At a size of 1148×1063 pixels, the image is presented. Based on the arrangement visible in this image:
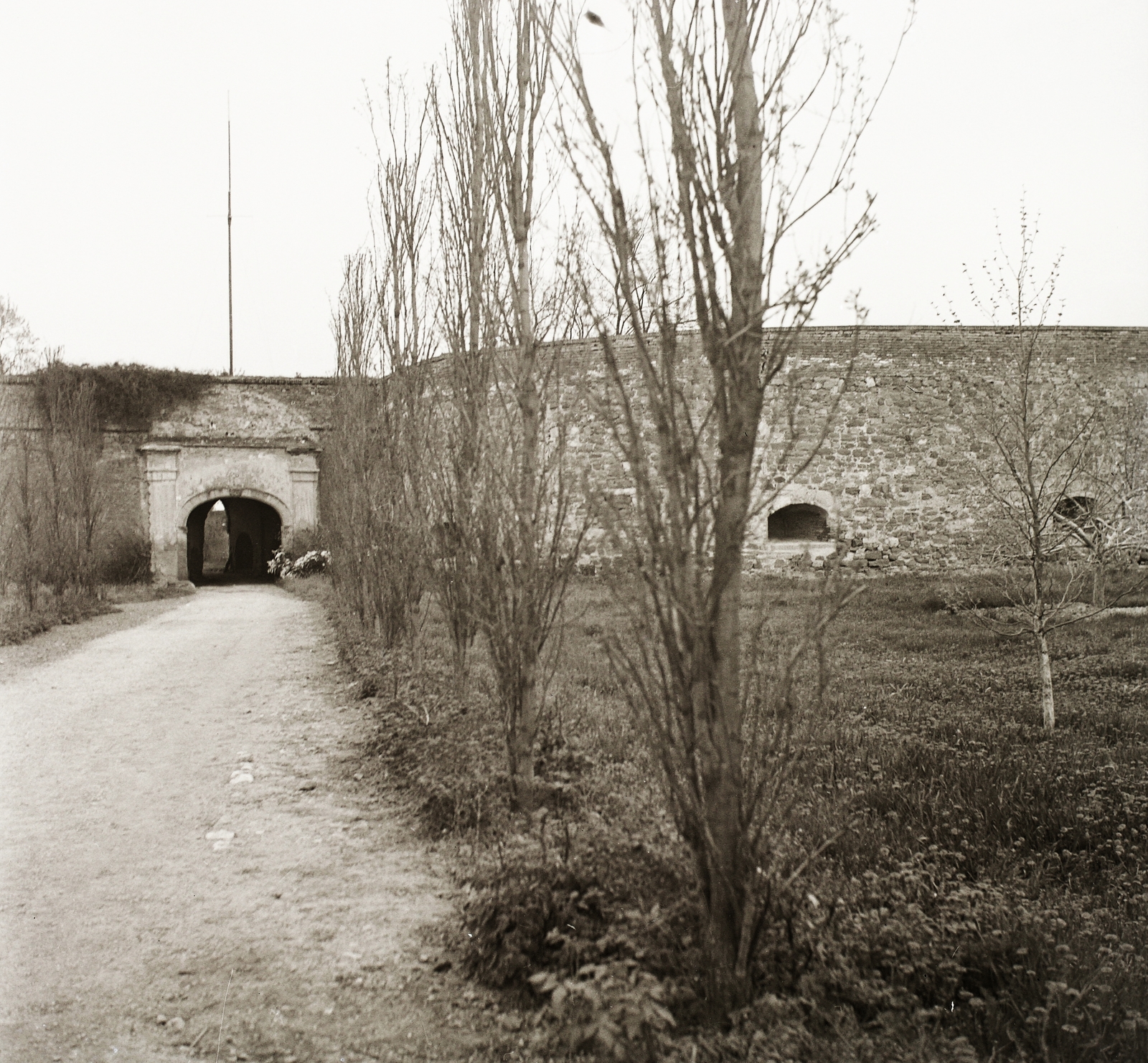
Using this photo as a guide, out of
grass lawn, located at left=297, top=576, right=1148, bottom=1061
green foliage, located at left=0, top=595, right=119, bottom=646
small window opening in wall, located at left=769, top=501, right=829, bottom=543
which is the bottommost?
green foliage, located at left=0, top=595, right=119, bottom=646

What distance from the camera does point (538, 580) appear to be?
14.6 feet

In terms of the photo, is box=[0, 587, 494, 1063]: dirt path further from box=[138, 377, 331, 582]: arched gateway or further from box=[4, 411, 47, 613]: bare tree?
box=[138, 377, 331, 582]: arched gateway

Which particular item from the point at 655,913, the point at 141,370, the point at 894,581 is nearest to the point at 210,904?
the point at 655,913

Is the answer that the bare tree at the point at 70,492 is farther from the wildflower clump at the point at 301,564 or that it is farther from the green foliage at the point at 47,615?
the wildflower clump at the point at 301,564

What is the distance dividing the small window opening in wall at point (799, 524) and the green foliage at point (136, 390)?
45.5 feet

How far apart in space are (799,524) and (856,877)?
13.5 meters

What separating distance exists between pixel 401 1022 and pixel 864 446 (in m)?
14.4

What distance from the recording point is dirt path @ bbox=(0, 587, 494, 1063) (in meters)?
2.67

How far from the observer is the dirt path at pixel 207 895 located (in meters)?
2.67

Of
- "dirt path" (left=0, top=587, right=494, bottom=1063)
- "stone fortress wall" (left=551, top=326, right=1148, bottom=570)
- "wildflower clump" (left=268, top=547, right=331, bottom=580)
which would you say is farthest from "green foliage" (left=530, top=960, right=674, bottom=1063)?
"wildflower clump" (left=268, top=547, right=331, bottom=580)

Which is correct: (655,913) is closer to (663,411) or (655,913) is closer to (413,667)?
(663,411)

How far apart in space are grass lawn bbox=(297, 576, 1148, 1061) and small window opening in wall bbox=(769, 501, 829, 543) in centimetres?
899

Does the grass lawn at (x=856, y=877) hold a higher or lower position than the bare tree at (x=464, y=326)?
lower

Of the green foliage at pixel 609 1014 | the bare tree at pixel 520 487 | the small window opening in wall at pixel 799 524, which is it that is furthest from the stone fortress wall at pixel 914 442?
the green foliage at pixel 609 1014
